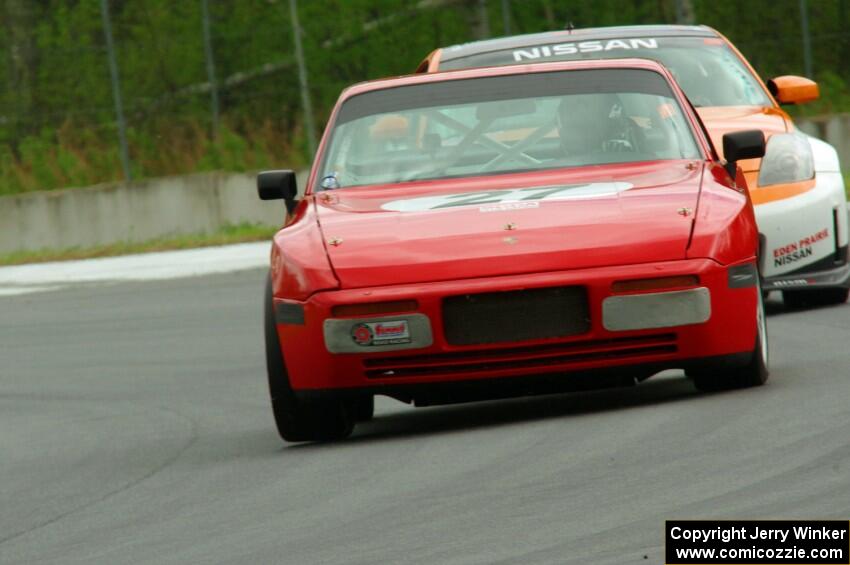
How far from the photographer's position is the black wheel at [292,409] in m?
7.06

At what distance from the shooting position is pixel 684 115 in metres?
8.18

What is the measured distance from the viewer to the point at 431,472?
618cm

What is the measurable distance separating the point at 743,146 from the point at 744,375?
1.11m

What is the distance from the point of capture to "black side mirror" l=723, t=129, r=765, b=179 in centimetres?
798

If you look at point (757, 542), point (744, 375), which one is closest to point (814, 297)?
point (744, 375)

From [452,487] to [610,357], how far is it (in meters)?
1.16

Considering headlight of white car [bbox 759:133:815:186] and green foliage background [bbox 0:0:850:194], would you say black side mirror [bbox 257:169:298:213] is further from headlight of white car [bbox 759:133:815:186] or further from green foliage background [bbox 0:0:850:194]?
green foliage background [bbox 0:0:850:194]

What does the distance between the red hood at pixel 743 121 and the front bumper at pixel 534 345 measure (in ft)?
11.6

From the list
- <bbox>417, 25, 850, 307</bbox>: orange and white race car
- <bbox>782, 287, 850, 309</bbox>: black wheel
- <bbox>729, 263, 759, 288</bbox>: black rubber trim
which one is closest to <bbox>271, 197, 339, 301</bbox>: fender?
<bbox>729, 263, 759, 288</bbox>: black rubber trim

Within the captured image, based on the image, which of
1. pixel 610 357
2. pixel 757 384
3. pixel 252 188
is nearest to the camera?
pixel 610 357

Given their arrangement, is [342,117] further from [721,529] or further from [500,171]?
[721,529]

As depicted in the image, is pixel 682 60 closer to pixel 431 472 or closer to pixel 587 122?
pixel 587 122

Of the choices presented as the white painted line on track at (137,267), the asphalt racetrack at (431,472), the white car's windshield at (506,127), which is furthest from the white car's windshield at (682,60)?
the white painted line on track at (137,267)

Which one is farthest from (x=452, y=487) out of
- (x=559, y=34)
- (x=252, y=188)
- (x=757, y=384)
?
(x=252, y=188)
